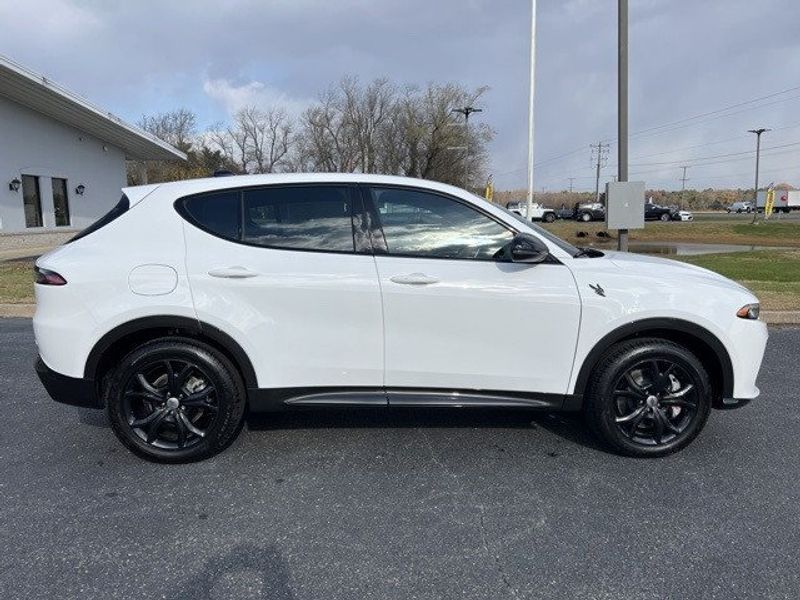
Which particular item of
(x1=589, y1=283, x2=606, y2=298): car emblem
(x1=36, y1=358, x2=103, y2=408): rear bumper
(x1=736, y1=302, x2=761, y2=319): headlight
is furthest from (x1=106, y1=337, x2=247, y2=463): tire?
(x1=736, y1=302, x2=761, y2=319): headlight

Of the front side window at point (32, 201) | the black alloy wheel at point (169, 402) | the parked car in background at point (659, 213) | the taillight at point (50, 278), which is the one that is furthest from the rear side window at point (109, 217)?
the parked car in background at point (659, 213)

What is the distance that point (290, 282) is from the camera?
10.3 ft

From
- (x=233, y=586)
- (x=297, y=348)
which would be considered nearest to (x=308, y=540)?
(x=233, y=586)

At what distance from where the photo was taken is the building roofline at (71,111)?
582 inches

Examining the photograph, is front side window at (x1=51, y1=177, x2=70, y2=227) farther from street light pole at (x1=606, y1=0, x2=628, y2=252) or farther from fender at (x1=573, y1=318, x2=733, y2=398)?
fender at (x1=573, y1=318, x2=733, y2=398)

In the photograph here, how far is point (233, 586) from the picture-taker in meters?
2.25

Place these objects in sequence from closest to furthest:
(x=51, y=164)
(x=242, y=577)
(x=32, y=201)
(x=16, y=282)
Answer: (x=242, y=577) < (x=16, y=282) < (x=32, y=201) < (x=51, y=164)

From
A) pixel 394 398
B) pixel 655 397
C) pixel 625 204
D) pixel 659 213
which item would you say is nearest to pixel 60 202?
pixel 625 204

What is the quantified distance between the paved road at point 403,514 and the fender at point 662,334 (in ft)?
1.69

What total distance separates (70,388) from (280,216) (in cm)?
164

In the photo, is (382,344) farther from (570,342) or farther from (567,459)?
(567,459)

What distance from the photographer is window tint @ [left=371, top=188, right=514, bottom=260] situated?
3.26 m

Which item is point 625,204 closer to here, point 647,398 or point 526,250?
point 647,398

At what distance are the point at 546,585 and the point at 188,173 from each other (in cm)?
4627
